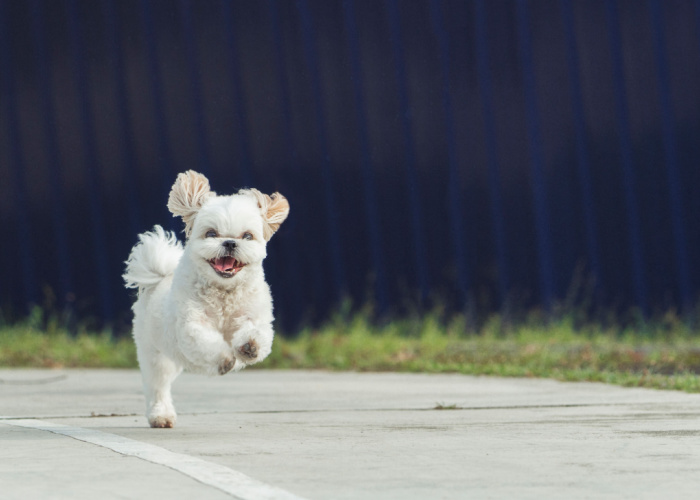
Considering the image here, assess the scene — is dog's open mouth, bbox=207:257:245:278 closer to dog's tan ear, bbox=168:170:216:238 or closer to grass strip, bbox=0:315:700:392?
dog's tan ear, bbox=168:170:216:238

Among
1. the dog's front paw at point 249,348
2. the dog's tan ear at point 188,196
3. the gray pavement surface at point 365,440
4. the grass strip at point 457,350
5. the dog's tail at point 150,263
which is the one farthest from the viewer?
the grass strip at point 457,350

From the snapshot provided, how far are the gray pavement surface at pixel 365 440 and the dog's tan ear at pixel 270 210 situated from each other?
1.15m

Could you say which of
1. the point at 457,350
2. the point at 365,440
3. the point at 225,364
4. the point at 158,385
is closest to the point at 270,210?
the point at 225,364

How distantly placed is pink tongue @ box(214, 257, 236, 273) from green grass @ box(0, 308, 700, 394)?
4428 millimetres

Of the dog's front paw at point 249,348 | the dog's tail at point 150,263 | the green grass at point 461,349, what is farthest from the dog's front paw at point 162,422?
the green grass at point 461,349

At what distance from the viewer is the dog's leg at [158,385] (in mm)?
6641

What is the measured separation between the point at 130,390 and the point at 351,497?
5.36 meters

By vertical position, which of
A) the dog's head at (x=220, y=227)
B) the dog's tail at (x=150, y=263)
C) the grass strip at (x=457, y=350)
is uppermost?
the dog's head at (x=220, y=227)

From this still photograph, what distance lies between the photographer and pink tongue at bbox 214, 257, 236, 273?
19.7 ft

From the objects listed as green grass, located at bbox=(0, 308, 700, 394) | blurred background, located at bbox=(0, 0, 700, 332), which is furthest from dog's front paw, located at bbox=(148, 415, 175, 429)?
blurred background, located at bbox=(0, 0, 700, 332)

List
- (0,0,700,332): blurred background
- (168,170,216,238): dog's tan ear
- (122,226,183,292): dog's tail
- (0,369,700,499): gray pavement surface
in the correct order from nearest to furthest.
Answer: (0,369,700,499): gray pavement surface < (168,170,216,238): dog's tan ear < (122,226,183,292): dog's tail < (0,0,700,332): blurred background

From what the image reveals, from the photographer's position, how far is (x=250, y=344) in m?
5.84

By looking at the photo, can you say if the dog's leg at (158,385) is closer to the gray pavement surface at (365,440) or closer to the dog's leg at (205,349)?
the gray pavement surface at (365,440)

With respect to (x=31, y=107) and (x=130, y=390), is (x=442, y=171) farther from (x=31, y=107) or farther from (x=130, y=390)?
(x=130, y=390)
